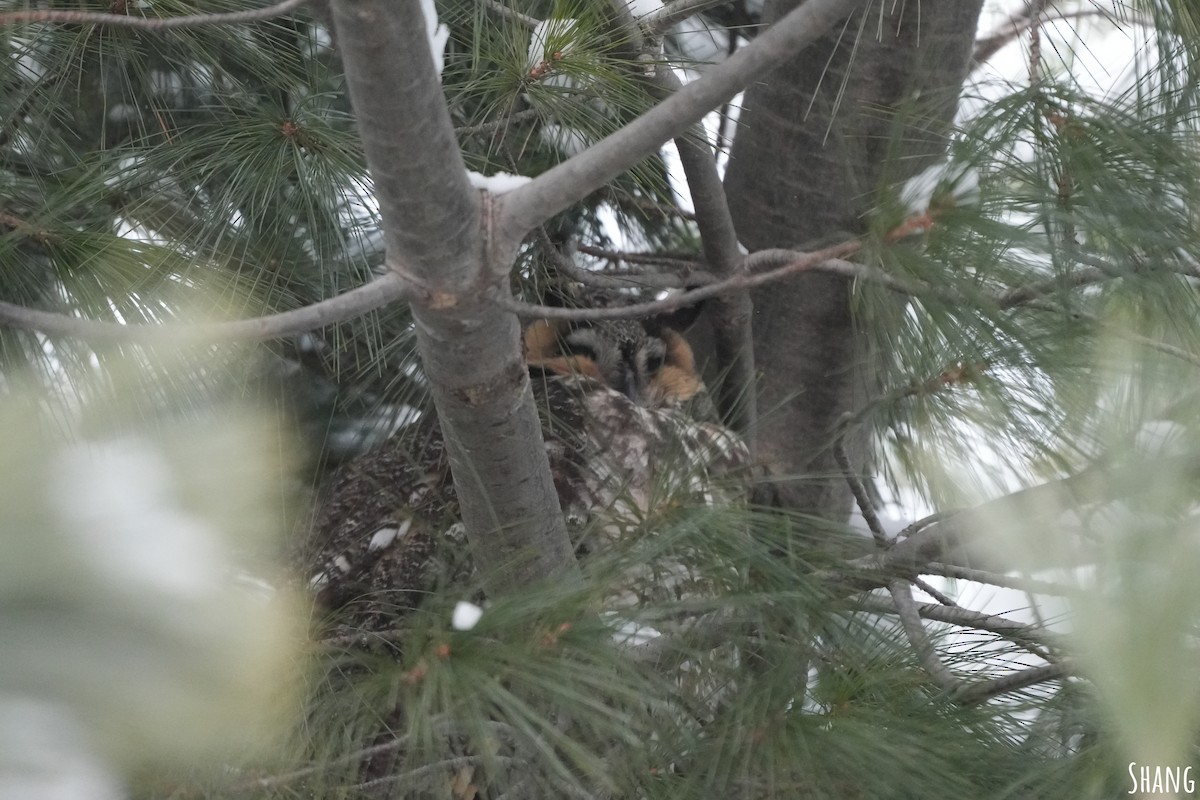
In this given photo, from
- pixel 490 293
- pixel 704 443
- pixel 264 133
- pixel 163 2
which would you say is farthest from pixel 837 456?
pixel 163 2

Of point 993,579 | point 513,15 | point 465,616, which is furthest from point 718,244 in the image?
point 465,616

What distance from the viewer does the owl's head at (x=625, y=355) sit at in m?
1.64

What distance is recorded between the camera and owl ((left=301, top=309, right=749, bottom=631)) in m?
0.93

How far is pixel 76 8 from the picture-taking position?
0.98 meters

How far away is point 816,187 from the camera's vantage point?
1364 mm

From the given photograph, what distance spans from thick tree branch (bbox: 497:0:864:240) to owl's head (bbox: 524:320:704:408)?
0.92 m

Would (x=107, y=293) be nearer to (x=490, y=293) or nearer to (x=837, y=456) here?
(x=490, y=293)

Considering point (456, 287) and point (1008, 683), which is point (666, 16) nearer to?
point (456, 287)

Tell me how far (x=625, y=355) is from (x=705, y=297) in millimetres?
793

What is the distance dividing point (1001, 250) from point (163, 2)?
0.80 m

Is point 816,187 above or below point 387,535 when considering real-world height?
above

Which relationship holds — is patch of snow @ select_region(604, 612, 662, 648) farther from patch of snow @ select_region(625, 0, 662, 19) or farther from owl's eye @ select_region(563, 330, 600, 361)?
owl's eye @ select_region(563, 330, 600, 361)

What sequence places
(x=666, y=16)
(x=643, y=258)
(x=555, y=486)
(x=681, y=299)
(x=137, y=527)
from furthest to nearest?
(x=643, y=258) → (x=555, y=486) → (x=666, y=16) → (x=681, y=299) → (x=137, y=527)

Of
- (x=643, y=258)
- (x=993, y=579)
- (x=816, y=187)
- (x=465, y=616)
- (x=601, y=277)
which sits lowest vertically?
(x=465, y=616)
